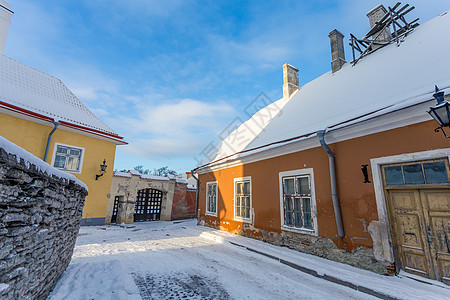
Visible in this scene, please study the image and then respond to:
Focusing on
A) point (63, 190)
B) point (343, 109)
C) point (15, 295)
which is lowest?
point (15, 295)

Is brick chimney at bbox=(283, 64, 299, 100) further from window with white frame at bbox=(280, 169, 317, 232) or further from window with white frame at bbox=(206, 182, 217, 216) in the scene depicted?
window with white frame at bbox=(206, 182, 217, 216)

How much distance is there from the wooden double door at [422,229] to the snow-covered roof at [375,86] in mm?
1871

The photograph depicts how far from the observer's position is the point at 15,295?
6.42 feet

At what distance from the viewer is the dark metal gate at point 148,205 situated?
1476cm

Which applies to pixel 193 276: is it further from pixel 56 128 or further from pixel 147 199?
pixel 147 199

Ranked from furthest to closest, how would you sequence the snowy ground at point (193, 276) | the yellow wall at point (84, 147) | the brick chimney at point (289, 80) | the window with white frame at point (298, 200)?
1. the brick chimney at point (289, 80)
2. the yellow wall at point (84, 147)
3. the window with white frame at point (298, 200)
4. the snowy ground at point (193, 276)

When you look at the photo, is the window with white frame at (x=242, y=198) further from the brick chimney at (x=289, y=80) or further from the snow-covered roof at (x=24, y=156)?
the snow-covered roof at (x=24, y=156)

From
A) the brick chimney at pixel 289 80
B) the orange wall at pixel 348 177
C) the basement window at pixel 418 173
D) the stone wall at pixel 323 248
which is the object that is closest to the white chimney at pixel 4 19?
the brick chimney at pixel 289 80

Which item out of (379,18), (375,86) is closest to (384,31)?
(379,18)

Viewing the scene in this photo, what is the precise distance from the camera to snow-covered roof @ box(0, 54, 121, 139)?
9.12m

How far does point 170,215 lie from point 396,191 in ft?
47.3

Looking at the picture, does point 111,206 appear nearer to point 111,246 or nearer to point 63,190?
point 111,246

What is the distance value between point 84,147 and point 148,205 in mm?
6553

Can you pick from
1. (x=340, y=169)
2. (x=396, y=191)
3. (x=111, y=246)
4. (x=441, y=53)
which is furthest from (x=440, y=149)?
(x=111, y=246)
